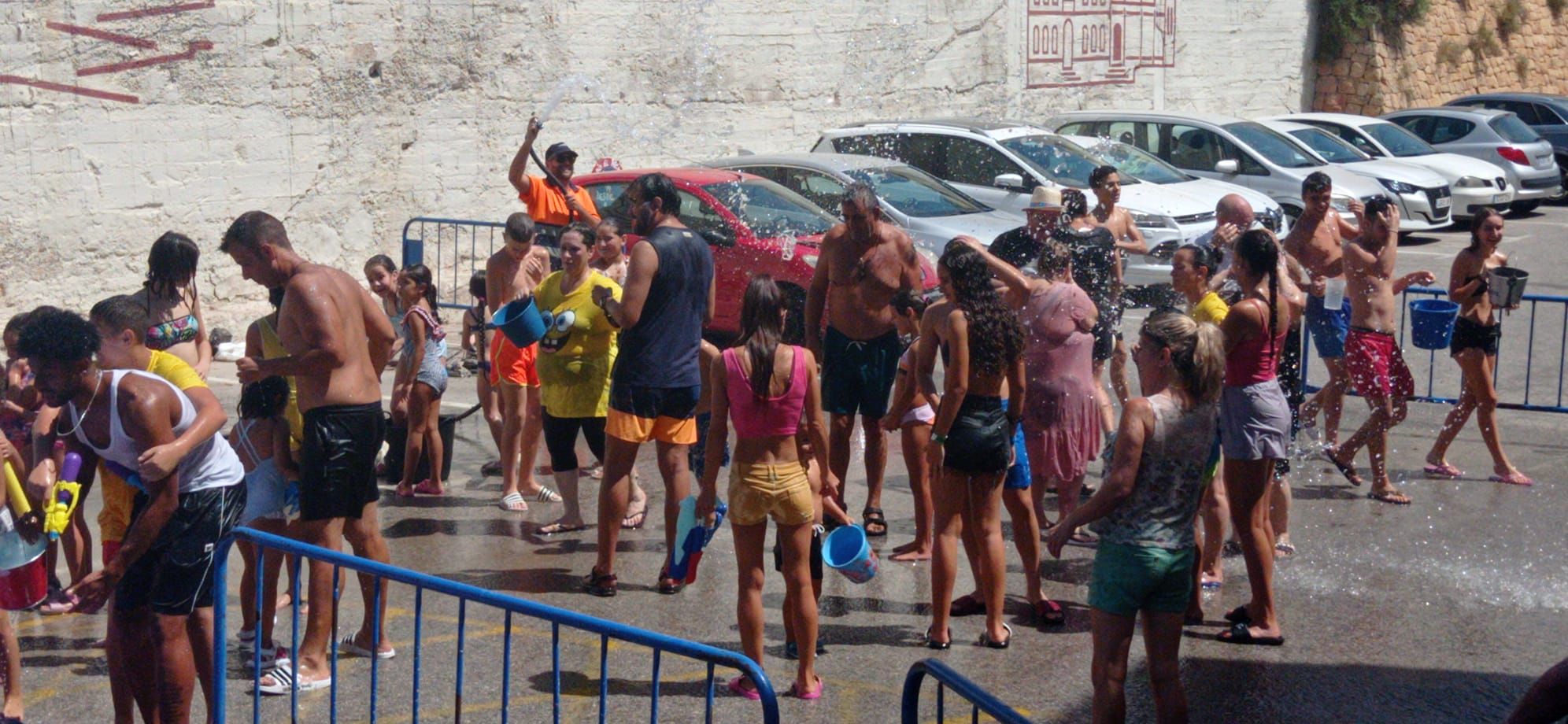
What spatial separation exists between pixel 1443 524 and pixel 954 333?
340 centimetres

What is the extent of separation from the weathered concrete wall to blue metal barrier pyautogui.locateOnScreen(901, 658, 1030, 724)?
10096 mm

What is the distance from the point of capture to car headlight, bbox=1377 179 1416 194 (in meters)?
18.6

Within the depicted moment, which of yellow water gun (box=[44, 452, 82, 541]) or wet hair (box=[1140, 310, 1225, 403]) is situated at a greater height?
wet hair (box=[1140, 310, 1225, 403])

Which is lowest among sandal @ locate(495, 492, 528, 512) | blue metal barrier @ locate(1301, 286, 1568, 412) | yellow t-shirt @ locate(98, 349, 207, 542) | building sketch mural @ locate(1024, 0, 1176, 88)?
sandal @ locate(495, 492, 528, 512)

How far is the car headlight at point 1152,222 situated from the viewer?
1441 cm

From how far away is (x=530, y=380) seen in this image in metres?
8.02

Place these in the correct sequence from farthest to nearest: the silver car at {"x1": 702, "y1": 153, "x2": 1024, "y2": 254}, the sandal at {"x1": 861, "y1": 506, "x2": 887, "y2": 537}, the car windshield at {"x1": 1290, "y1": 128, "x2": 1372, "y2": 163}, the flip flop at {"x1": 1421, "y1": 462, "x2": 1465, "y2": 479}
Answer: the car windshield at {"x1": 1290, "y1": 128, "x2": 1372, "y2": 163}
the silver car at {"x1": 702, "y1": 153, "x2": 1024, "y2": 254}
the flip flop at {"x1": 1421, "y1": 462, "x2": 1465, "y2": 479}
the sandal at {"x1": 861, "y1": 506, "x2": 887, "y2": 537}

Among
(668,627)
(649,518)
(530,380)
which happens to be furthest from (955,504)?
(530,380)

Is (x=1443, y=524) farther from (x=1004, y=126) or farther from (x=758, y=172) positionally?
(x=1004, y=126)

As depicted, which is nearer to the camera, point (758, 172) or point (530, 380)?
point (530, 380)

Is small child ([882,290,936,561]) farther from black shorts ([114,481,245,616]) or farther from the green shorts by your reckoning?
black shorts ([114,481,245,616])

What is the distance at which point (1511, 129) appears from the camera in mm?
22094

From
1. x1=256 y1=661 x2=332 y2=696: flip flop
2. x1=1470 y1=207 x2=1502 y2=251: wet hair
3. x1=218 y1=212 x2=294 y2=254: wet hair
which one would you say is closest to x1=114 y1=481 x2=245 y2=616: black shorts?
x1=256 y1=661 x2=332 y2=696: flip flop

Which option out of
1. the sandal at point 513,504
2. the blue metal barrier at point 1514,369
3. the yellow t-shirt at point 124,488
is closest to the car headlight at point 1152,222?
the blue metal barrier at point 1514,369
